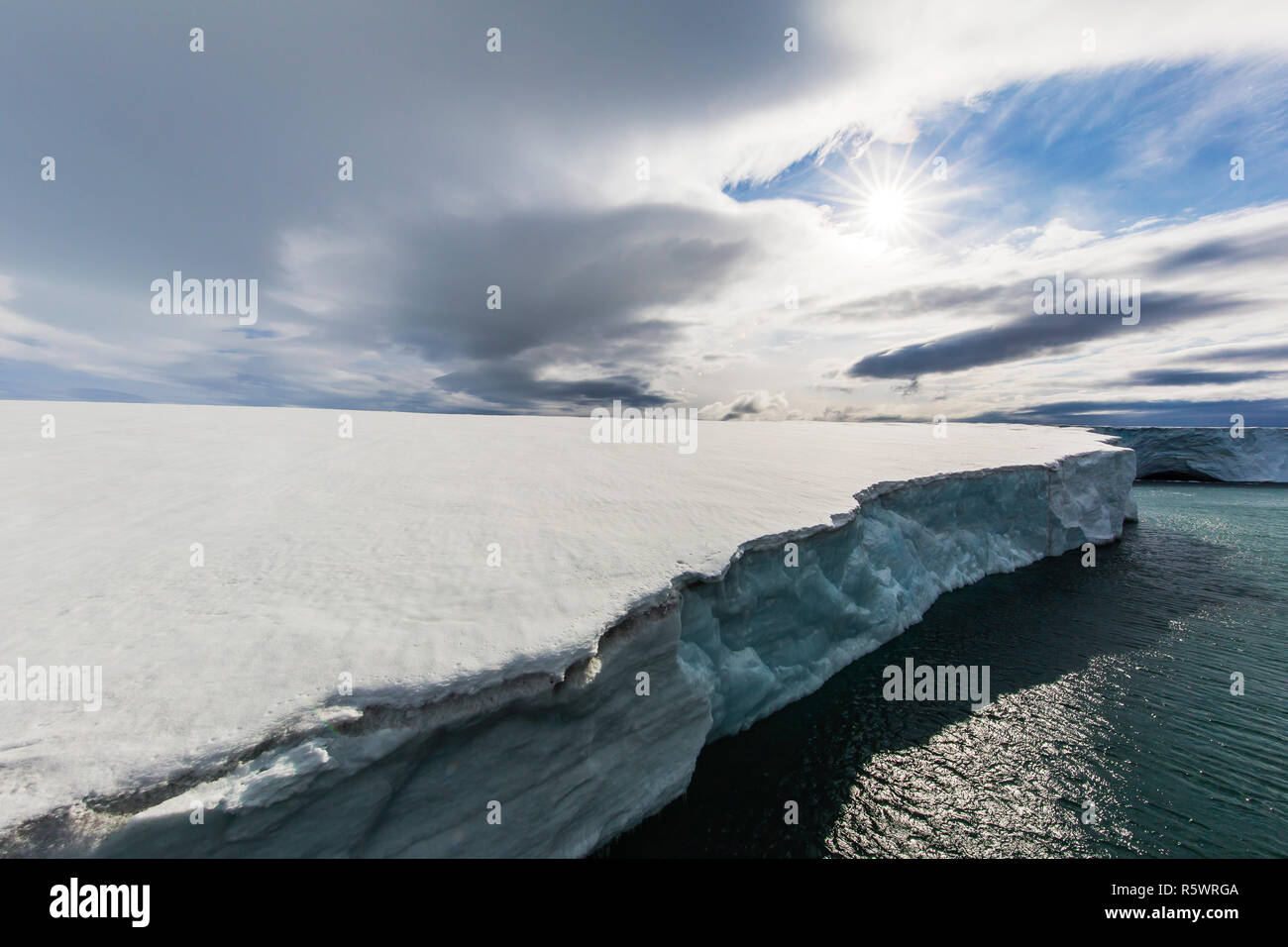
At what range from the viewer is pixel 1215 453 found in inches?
1716

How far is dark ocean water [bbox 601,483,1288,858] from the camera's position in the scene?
601 cm

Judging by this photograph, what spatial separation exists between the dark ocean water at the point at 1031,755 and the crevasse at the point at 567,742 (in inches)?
28.1

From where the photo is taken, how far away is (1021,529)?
56.7 ft

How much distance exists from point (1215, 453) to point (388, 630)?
68.2m

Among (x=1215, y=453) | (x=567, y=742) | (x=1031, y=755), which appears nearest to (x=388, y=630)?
(x=567, y=742)

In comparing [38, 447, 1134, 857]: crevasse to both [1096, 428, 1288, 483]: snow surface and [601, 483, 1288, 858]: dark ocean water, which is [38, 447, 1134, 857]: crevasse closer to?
[601, 483, 1288, 858]: dark ocean water

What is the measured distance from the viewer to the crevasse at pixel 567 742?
3.43 m

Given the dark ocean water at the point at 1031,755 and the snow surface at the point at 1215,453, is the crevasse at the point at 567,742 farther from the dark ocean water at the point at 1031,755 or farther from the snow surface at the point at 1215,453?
the snow surface at the point at 1215,453

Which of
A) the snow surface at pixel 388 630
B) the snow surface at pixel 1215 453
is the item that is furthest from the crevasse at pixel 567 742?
the snow surface at pixel 1215 453

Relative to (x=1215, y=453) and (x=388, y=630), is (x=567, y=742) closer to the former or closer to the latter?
(x=388, y=630)
